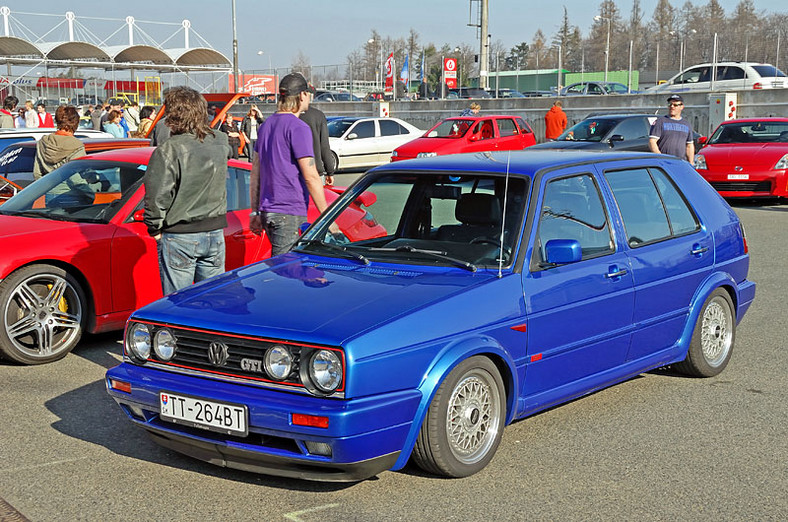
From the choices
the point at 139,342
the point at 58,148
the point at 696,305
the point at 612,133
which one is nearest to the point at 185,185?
the point at 139,342

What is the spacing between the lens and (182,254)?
236 inches

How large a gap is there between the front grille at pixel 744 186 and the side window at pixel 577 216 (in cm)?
1175

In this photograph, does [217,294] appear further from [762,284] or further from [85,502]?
[762,284]

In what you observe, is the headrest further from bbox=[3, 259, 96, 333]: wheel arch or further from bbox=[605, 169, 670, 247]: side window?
bbox=[3, 259, 96, 333]: wheel arch

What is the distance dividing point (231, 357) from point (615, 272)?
2206 mm

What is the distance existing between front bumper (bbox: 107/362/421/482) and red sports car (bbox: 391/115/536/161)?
19.3 m

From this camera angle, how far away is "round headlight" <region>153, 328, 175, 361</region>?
4.32m

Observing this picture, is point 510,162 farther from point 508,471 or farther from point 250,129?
point 250,129

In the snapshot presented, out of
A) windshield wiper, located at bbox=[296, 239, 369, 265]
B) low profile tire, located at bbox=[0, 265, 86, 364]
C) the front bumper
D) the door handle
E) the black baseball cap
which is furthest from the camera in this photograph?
the black baseball cap

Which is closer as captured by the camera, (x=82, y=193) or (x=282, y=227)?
(x=282, y=227)

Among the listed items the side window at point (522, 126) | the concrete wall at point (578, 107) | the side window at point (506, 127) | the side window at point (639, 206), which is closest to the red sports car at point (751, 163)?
the side window at point (506, 127)

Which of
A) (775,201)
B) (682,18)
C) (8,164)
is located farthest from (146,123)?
(682,18)

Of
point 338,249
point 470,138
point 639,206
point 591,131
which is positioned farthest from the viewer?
point 470,138

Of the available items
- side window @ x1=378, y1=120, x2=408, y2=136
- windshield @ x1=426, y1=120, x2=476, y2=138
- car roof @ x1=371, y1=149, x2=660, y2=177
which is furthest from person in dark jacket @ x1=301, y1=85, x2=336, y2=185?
side window @ x1=378, y1=120, x2=408, y2=136
